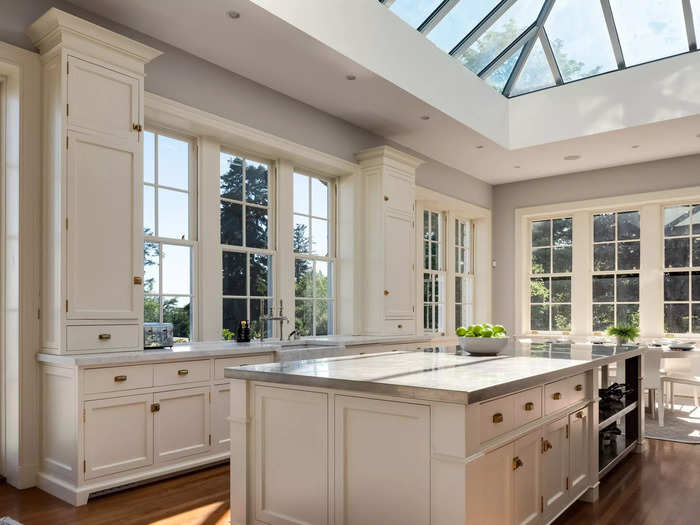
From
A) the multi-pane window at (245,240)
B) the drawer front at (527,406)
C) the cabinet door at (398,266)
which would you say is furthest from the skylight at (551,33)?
the drawer front at (527,406)

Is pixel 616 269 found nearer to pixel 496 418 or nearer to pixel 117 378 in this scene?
pixel 496 418

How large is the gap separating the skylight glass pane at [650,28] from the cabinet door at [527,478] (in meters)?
4.77

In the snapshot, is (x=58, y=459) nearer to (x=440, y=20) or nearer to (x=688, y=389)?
(x=440, y=20)

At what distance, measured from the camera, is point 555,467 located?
111 inches

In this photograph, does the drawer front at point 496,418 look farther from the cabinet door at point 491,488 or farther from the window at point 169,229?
the window at point 169,229

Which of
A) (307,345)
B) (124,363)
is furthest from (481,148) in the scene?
(124,363)

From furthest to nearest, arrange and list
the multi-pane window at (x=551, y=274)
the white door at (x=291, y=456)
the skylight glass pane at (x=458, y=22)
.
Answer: the multi-pane window at (x=551, y=274)
the skylight glass pane at (x=458, y=22)
the white door at (x=291, y=456)

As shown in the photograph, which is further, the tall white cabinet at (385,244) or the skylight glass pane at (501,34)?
the tall white cabinet at (385,244)

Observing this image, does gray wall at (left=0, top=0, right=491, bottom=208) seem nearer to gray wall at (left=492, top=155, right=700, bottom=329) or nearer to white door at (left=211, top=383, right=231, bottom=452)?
white door at (left=211, top=383, right=231, bottom=452)

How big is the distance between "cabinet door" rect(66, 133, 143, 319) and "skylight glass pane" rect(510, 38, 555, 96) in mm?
4557

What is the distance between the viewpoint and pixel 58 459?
3375 millimetres

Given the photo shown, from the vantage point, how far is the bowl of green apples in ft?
11.0

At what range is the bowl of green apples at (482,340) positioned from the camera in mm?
3365

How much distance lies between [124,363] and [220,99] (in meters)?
2.32
